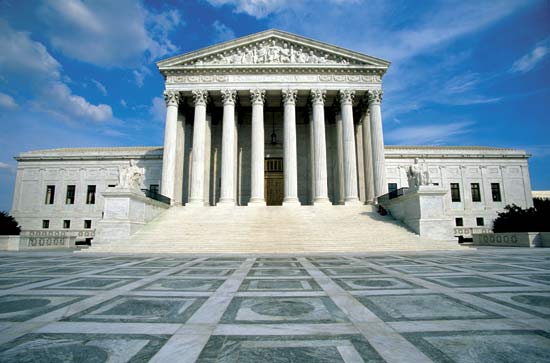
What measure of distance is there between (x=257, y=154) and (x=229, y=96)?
20.8ft

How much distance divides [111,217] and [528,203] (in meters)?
45.3

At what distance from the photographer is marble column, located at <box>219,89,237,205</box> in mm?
25656

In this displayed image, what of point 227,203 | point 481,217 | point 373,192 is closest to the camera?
point 227,203

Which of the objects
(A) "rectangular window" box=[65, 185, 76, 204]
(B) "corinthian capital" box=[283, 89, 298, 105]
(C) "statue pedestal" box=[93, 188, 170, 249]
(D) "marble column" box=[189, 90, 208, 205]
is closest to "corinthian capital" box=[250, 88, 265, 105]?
(B) "corinthian capital" box=[283, 89, 298, 105]

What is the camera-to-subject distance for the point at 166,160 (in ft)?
85.2

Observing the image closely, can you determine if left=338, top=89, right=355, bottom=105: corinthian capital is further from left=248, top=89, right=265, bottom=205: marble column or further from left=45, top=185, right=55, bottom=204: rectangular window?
left=45, top=185, right=55, bottom=204: rectangular window

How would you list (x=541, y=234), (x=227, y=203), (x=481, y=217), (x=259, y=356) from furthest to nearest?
(x=481, y=217) → (x=227, y=203) → (x=541, y=234) → (x=259, y=356)

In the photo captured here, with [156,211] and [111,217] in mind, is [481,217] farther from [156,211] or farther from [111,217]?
[111,217]

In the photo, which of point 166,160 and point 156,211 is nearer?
point 156,211

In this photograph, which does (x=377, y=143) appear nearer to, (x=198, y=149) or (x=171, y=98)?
(x=198, y=149)

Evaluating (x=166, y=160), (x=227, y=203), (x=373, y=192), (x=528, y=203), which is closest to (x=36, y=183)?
(x=166, y=160)

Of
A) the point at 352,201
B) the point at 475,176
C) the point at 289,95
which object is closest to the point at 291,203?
the point at 352,201

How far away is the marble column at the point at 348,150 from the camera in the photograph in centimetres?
2576

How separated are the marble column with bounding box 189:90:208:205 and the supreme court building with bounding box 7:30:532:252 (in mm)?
99
